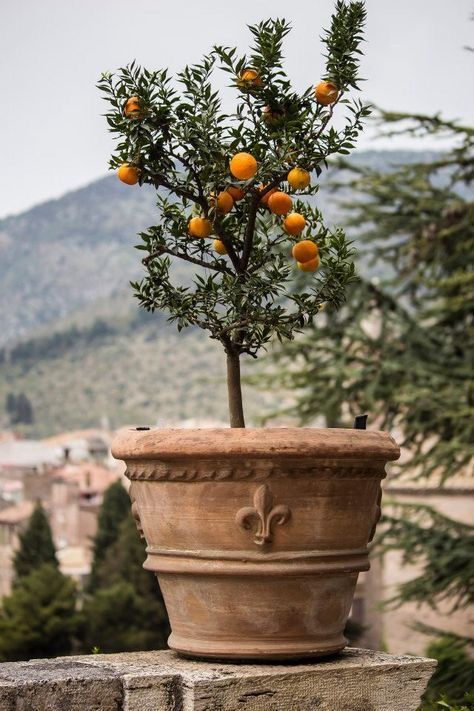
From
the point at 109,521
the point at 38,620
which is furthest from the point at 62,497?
the point at 38,620

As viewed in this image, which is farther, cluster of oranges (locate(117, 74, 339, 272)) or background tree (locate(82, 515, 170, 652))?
background tree (locate(82, 515, 170, 652))

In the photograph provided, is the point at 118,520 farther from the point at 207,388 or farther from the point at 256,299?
the point at 207,388

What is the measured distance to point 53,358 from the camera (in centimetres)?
12862

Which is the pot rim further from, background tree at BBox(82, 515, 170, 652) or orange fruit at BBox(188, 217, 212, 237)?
background tree at BBox(82, 515, 170, 652)

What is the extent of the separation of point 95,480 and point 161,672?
230ft

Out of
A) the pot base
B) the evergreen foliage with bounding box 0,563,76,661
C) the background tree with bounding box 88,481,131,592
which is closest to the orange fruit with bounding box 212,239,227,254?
the pot base

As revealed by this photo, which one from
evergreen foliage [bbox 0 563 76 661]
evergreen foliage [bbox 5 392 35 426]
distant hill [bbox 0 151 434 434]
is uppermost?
distant hill [bbox 0 151 434 434]

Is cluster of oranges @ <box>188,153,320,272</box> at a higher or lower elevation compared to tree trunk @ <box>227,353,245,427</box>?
higher

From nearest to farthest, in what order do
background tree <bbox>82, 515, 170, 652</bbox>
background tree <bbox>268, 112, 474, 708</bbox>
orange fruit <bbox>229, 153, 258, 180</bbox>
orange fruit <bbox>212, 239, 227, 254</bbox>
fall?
orange fruit <bbox>229, 153, 258, 180</bbox> < orange fruit <bbox>212, 239, 227, 254</bbox> < background tree <bbox>268, 112, 474, 708</bbox> < background tree <bbox>82, 515, 170, 652</bbox>

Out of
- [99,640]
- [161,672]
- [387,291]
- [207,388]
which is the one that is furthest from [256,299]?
[207,388]

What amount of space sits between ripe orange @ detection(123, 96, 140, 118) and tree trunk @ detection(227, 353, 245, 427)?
0.60 m

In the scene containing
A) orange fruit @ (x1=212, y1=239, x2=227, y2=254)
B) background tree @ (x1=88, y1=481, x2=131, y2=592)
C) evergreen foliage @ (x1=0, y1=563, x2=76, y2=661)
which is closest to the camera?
orange fruit @ (x1=212, y1=239, x2=227, y2=254)

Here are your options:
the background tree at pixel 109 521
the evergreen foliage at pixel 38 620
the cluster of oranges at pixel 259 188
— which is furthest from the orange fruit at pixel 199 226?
the background tree at pixel 109 521

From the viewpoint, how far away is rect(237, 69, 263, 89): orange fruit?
276 cm
